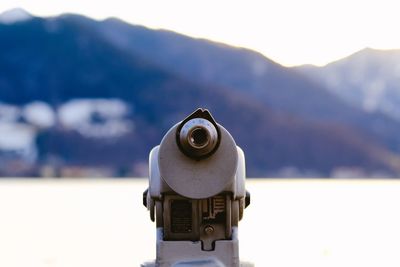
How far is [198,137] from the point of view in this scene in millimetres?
7098

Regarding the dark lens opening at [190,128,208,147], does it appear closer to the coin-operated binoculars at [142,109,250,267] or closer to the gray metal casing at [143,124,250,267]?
the coin-operated binoculars at [142,109,250,267]

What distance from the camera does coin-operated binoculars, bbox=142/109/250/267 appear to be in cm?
714

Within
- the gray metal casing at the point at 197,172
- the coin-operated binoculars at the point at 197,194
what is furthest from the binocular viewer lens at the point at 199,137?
the gray metal casing at the point at 197,172

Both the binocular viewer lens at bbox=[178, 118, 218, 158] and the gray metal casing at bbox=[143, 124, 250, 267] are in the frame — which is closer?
the binocular viewer lens at bbox=[178, 118, 218, 158]

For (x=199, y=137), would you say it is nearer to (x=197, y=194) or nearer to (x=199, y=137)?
(x=199, y=137)

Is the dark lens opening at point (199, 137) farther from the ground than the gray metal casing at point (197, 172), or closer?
farther from the ground

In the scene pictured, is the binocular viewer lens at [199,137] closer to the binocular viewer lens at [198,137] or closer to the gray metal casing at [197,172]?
the binocular viewer lens at [198,137]

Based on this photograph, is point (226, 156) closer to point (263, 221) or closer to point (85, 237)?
point (85, 237)

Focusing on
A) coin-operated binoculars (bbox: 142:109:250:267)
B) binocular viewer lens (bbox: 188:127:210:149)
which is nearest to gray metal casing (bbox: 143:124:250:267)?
coin-operated binoculars (bbox: 142:109:250:267)

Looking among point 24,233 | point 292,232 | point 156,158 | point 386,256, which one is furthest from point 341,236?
point 156,158

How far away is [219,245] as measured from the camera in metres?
7.36

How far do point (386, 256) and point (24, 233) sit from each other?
23.5 feet

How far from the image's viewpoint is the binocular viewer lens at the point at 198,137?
705 centimetres

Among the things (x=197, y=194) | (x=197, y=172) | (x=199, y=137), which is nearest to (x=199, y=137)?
(x=199, y=137)
